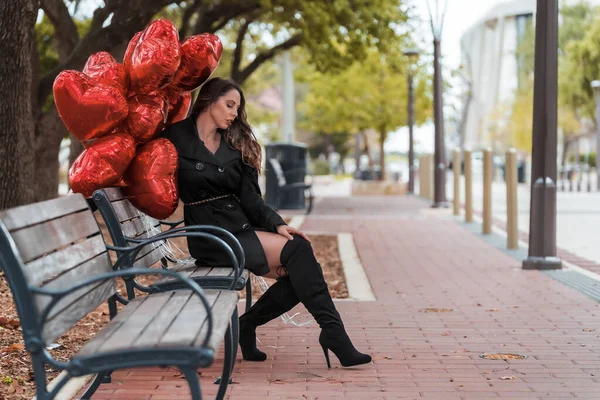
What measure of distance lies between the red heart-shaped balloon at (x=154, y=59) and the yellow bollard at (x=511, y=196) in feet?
23.3

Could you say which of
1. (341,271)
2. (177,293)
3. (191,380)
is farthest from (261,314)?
(341,271)

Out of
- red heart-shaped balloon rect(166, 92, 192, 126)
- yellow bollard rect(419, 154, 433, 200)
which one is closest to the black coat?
red heart-shaped balloon rect(166, 92, 192, 126)

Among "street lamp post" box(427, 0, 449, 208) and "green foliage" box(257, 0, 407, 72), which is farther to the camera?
"street lamp post" box(427, 0, 449, 208)

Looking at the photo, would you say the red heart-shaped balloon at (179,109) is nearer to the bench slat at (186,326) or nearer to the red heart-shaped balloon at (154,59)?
the red heart-shaped balloon at (154,59)

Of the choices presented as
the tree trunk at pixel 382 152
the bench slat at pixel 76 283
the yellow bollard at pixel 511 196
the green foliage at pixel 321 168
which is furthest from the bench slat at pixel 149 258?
the green foliage at pixel 321 168

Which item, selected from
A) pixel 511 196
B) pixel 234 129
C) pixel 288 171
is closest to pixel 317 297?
pixel 234 129

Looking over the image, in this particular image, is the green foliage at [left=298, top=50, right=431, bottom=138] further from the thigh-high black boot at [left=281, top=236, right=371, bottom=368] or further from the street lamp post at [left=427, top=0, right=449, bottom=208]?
the thigh-high black boot at [left=281, top=236, right=371, bottom=368]

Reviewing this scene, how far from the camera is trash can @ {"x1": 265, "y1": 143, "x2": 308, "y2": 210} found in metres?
21.4

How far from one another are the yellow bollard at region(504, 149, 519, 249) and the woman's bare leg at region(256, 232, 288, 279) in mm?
7028

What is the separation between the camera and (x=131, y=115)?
18.9ft

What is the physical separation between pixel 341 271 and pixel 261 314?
16.0 ft

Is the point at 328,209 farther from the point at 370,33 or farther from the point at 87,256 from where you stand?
the point at 87,256

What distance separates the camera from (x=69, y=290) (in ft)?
11.8

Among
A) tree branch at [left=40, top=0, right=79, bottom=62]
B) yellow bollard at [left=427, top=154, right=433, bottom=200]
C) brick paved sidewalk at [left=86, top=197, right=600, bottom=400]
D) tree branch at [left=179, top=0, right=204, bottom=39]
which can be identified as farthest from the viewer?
yellow bollard at [left=427, top=154, right=433, bottom=200]
